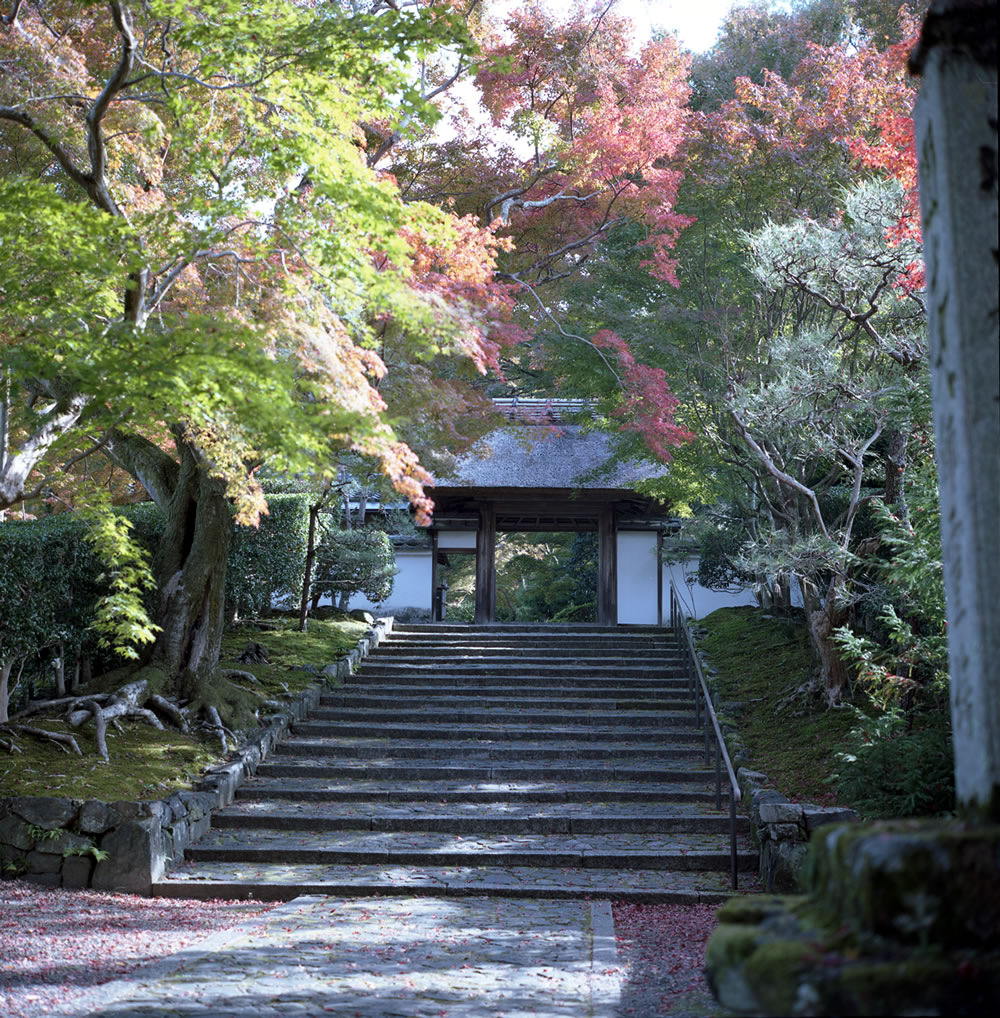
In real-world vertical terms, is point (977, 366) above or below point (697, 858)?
above

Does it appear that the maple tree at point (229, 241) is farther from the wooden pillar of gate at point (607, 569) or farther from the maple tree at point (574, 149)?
the wooden pillar of gate at point (607, 569)

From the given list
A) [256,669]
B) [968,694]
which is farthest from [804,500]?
[968,694]

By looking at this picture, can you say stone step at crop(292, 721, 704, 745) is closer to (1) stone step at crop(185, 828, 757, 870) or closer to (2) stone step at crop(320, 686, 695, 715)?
(2) stone step at crop(320, 686, 695, 715)

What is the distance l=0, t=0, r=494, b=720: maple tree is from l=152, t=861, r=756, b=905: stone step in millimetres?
3083

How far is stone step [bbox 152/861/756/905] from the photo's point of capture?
758 centimetres

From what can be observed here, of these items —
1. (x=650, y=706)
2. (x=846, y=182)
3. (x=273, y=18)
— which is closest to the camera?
(x=273, y=18)

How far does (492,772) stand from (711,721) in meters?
2.43

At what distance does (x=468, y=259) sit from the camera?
8539 millimetres

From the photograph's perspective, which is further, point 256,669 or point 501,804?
point 256,669

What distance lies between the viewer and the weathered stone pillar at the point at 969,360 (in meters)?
2.22

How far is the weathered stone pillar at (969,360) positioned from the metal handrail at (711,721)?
18.3 ft

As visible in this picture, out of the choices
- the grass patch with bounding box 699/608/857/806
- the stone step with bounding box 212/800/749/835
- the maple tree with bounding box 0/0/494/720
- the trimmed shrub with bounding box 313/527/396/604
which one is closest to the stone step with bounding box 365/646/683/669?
the grass patch with bounding box 699/608/857/806

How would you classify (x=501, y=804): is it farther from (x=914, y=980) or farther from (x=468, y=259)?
(x=914, y=980)

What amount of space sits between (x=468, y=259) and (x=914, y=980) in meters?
7.39
